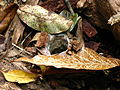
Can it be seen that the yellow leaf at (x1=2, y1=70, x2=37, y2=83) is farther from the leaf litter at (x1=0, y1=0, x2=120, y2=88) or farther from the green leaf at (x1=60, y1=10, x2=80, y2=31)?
the green leaf at (x1=60, y1=10, x2=80, y2=31)

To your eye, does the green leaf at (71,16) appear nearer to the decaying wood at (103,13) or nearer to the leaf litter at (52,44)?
the leaf litter at (52,44)

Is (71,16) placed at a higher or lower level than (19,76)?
higher

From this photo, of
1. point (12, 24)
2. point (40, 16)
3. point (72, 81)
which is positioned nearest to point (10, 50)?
point (12, 24)

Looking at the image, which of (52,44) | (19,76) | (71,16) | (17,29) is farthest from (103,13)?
(19,76)

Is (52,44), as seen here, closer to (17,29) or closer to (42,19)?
(42,19)

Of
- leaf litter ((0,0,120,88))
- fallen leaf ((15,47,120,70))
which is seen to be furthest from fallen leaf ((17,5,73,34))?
fallen leaf ((15,47,120,70))
